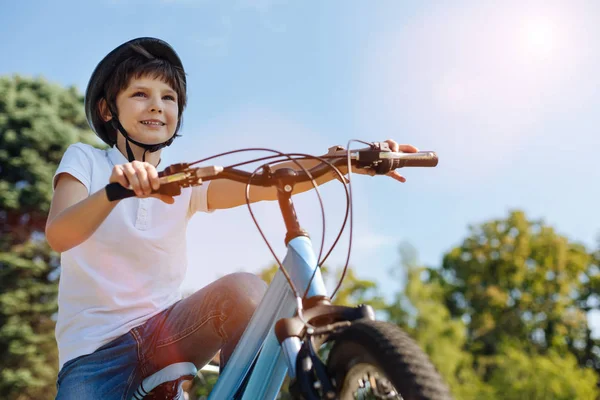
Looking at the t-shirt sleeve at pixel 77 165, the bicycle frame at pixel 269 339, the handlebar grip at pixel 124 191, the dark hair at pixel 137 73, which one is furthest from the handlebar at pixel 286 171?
the dark hair at pixel 137 73

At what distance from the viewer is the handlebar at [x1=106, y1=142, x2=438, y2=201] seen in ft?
5.92

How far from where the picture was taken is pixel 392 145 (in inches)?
94.7

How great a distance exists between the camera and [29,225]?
2022cm

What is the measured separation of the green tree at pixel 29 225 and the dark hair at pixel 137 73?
17.4 meters

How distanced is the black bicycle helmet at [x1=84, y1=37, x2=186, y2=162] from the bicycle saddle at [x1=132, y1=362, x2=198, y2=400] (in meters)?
1.12

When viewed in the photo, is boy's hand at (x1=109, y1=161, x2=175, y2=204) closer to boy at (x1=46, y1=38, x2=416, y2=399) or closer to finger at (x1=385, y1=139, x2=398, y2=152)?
boy at (x1=46, y1=38, x2=416, y2=399)

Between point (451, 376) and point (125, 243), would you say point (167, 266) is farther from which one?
point (451, 376)

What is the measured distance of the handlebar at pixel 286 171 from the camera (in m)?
1.80

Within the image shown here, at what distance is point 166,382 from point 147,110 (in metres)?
1.33

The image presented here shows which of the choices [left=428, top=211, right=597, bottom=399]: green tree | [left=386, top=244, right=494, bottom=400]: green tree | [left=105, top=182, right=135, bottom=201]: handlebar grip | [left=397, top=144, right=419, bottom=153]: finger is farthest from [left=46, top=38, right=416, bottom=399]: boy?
[left=428, top=211, right=597, bottom=399]: green tree

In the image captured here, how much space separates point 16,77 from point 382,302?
1678 centimetres

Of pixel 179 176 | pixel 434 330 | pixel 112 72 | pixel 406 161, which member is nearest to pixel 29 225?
pixel 434 330

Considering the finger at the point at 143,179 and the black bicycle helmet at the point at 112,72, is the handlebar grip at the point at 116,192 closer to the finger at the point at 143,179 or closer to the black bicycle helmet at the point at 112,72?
the finger at the point at 143,179

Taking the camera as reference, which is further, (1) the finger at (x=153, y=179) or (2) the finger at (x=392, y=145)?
(2) the finger at (x=392, y=145)
